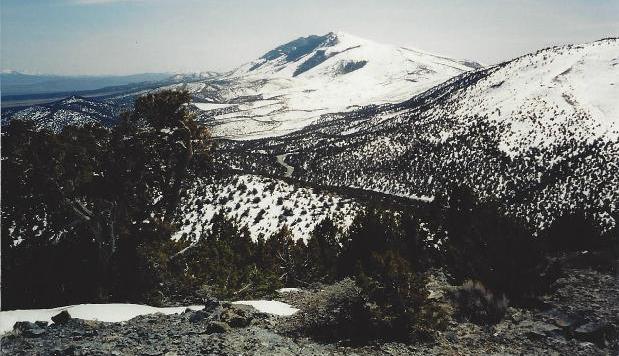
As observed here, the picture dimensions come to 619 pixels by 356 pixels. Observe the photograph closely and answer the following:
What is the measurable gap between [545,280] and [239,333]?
29.5ft

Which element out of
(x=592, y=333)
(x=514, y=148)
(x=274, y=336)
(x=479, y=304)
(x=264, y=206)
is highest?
(x=592, y=333)

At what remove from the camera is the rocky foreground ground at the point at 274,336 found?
29.9ft

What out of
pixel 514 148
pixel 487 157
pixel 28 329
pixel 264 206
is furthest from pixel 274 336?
pixel 514 148

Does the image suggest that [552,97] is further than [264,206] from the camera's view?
Yes

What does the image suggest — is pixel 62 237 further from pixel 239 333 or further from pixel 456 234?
pixel 456 234

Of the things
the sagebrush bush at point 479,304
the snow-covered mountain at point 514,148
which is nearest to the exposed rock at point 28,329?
the sagebrush bush at point 479,304

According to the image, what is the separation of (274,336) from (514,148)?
103477 millimetres

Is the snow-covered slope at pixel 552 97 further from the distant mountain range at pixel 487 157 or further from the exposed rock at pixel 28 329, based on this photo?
the exposed rock at pixel 28 329

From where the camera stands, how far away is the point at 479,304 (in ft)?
41.3

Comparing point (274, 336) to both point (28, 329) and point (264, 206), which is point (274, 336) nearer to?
point (28, 329)

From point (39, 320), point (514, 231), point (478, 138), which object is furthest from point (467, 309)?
point (478, 138)

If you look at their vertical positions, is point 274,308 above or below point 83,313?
below

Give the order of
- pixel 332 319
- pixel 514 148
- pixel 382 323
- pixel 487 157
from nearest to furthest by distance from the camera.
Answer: pixel 382 323, pixel 332 319, pixel 487 157, pixel 514 148

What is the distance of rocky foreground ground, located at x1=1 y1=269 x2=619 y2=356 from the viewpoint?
912cm
